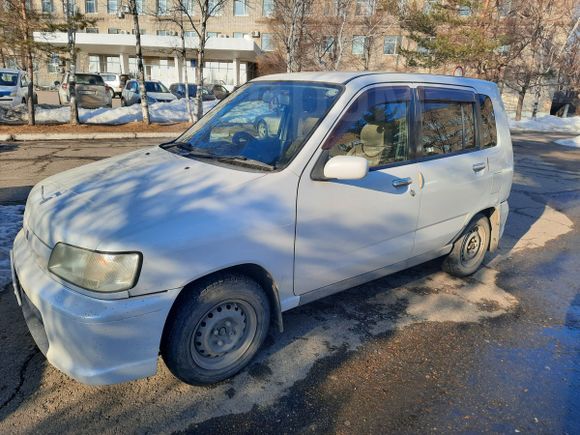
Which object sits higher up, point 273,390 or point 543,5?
point 543,5

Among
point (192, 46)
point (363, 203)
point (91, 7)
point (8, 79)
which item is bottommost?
point (363, 203)

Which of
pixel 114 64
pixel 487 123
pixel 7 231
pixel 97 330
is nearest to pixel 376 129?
pixel 487 123

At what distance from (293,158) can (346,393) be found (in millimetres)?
1549

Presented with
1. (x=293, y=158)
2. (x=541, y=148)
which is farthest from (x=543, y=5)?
(x=293, y=158)

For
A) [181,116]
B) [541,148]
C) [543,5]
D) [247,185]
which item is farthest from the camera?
[543,5]

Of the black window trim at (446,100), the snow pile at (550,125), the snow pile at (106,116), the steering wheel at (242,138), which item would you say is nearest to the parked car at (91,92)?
the snow pile at (106,116)

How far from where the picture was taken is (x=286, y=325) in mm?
3422

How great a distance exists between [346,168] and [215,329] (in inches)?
50.8

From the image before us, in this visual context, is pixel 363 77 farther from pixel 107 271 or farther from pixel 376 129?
pixel 107 271

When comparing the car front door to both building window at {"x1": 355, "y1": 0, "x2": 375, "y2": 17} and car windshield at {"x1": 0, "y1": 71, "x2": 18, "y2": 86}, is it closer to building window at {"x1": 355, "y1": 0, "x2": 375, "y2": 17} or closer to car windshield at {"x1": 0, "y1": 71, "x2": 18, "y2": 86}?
car windshield at {"x1": 0, "y1": 71, "x2": 18, "y2": 86}

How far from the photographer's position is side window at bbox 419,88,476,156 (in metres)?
3.54

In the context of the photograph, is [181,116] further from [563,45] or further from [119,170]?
[563,45]

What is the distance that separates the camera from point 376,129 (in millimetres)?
3207

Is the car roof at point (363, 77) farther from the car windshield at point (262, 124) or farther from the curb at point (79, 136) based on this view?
the curb at point (79, 136)
